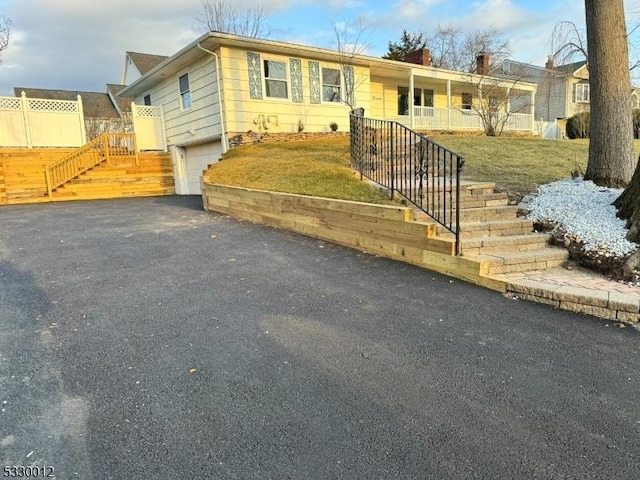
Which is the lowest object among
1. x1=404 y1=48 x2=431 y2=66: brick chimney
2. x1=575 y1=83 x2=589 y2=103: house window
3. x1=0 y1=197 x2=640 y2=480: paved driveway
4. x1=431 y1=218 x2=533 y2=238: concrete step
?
x1=0 y1=197 x2=640 y2=480: paved driveway

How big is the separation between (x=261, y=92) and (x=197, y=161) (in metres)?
3.85

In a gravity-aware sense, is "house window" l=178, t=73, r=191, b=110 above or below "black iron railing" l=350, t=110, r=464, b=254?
above

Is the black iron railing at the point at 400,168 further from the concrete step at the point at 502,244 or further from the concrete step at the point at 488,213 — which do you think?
the concrete step at the point at 502,244

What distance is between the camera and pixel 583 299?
3766mm

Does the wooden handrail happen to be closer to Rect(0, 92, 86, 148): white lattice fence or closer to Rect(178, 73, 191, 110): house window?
Rect(0, 92, 86, 148): white lattice fence

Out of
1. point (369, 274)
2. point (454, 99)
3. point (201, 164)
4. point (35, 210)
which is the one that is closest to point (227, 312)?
point (369, 274)

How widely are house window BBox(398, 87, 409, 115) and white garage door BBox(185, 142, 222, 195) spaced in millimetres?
8833

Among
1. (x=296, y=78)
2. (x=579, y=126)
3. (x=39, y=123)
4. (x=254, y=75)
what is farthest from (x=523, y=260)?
(x=579, y=126)

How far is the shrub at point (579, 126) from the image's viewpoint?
2194 centimetres

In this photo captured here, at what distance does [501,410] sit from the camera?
7.83 ft

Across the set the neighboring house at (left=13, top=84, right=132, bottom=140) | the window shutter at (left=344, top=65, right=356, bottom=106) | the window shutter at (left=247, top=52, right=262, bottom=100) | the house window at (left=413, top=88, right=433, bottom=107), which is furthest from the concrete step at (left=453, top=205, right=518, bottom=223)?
the neighboring house at (left=13, top=84, right=132, bottom=140)

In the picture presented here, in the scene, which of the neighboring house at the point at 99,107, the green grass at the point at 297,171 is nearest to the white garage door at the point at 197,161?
the green grass at the point at 297,171

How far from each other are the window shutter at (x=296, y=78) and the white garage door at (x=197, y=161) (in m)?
3.08

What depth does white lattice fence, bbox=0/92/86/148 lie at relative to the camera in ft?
47.8
